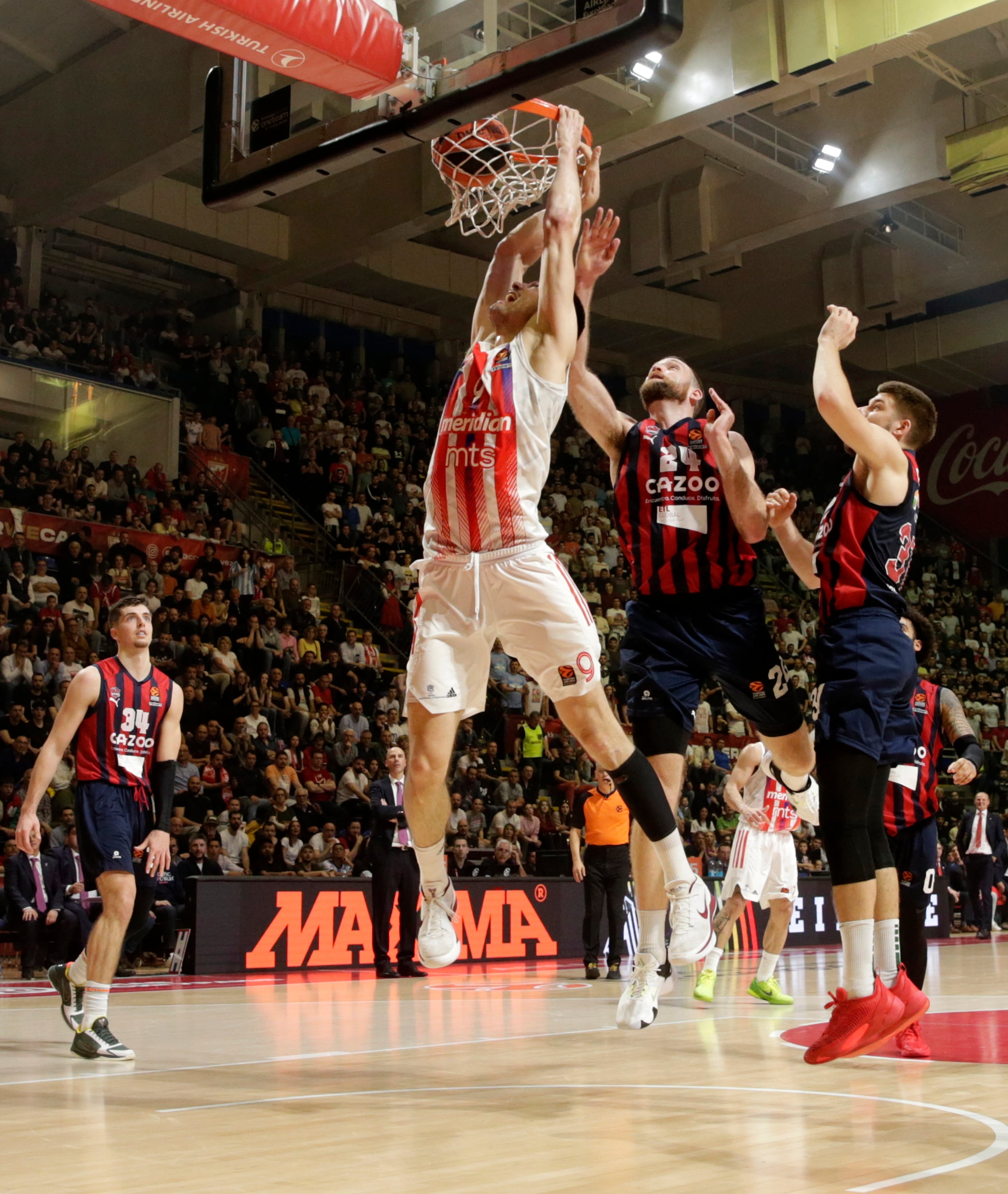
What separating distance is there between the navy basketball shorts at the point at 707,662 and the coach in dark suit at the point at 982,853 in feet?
42.8

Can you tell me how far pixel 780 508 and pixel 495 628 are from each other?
129 centimetres

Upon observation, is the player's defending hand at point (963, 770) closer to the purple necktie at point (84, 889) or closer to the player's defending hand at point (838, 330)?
the player's defending hand at point (838, 330)

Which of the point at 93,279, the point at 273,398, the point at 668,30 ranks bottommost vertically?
the point at 668,30

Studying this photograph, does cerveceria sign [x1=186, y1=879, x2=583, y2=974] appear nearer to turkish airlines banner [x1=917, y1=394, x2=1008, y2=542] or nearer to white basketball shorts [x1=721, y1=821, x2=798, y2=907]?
white basketball shorts [x1=721, y1=821, x2=798, y2=907]

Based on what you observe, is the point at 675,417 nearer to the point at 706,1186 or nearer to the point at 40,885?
the point at 706,1186

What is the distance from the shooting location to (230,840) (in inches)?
531

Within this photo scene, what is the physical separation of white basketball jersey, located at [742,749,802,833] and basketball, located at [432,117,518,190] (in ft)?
17.2

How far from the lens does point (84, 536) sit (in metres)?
17.7

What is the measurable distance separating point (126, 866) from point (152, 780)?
1.52 ft

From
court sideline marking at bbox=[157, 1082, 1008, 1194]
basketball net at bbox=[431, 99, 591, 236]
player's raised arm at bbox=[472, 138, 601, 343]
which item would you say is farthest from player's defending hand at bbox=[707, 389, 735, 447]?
court sideline marking at bbox=[157, 1082, 1008, 1194]

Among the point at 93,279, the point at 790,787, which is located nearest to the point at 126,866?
the point at 790,787

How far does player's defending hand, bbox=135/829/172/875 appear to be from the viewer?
629cm

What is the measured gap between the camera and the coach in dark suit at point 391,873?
A: 12.2 meters

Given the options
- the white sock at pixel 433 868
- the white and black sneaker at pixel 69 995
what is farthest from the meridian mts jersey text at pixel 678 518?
the white and black sneaker at pixel 69 995
